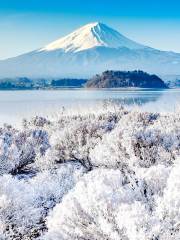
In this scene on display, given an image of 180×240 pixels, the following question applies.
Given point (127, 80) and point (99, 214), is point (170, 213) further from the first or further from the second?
point (127, 80)

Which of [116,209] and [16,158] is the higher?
[116,209]

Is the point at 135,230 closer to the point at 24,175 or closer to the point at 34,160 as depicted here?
the point at 24,175

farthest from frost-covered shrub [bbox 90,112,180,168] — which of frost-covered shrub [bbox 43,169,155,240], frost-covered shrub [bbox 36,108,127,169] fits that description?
frost-covered shrub [bbox 43,169,155,240]

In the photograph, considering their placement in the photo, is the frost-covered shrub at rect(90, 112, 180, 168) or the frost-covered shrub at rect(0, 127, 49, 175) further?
the frost-covered shrub at rect(0, 127, 49, 175)

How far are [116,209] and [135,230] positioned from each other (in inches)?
35.4

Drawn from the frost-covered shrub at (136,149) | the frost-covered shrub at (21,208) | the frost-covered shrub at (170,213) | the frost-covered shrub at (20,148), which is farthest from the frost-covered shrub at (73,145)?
the frost-covered shrub at (170,213)

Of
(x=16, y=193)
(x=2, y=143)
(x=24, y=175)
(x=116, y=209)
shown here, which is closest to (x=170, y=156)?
(x=24, y=175)

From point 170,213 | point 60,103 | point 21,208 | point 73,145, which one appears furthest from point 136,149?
point 60,103

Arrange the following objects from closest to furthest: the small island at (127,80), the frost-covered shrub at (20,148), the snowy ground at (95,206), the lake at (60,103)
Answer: the snowy ground at (95,206) < the frost-covered shrub at (20,148) < the lake at (60,103) < the small island at (127,80)

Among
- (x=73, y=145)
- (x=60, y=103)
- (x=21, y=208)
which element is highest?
(x=21, y=208)

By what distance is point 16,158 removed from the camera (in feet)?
70.0

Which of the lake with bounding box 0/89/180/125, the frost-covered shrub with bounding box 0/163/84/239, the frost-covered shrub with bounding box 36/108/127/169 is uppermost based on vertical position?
the frost-covered shrub with bounding box 0/163/84/239

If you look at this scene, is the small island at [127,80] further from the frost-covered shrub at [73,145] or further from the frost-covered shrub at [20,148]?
the frost-covered shrub at [20,148]

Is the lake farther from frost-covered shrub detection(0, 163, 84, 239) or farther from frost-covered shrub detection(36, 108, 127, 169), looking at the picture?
frost-covered shrub detection(0, 163, 84, 239)
